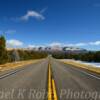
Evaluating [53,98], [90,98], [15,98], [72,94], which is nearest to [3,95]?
[15,98]

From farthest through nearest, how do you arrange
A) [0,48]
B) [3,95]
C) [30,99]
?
[0,48], [3,95], [30,99]

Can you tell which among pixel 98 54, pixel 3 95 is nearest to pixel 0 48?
pixel 3 95

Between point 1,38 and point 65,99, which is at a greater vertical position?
point 1,38

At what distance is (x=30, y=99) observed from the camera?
28.0 ft

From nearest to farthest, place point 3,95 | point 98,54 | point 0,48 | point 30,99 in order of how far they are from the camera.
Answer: point 30,99, point 3,95, point 0,48, point 98,54

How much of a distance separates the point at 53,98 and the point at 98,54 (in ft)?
492

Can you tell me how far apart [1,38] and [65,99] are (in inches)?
2723

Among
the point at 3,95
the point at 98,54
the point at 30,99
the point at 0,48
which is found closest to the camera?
the point at 30,99

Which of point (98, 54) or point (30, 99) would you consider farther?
point (98, 54)

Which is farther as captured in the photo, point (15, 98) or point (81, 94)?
point (81, 94)

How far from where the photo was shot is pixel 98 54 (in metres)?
155

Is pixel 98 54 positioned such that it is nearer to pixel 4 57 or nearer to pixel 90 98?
pixel 4 57

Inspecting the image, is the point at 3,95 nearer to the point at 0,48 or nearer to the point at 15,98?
the point at 15,98

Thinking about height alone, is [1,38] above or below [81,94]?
above
